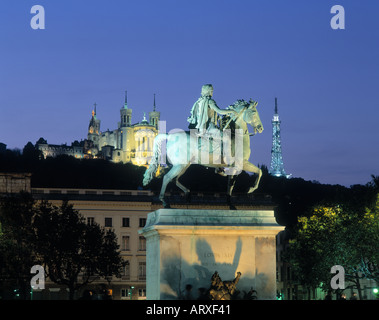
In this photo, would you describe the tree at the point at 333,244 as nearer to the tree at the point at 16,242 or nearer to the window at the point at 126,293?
the tree at the point at 16,242

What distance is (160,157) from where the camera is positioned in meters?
27.8

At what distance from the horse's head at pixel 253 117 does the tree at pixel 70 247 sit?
46.5 metres

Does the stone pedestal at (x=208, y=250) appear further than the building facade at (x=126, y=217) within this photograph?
No

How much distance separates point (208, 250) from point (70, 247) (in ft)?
160

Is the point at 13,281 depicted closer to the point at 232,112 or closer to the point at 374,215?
the point at 374,215

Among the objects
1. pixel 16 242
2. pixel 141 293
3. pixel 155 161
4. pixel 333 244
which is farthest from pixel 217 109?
pixel 141 293

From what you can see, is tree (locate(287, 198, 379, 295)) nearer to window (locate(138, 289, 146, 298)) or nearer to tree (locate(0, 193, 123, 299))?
tree (locate(0, 193, 123, 299))

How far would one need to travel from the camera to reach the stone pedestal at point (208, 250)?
1006 inches

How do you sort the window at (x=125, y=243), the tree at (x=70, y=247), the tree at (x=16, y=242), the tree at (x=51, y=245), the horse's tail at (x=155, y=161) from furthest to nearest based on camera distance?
the window at (x=125, y=243)
the tree at (x=70, y=247)
the tree at (x=51, y=245)
the tree at (x=16, y=242)
the horse's tail at (x=155, y=161)

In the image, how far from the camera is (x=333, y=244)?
2379 inches

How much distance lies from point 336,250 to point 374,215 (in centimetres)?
352

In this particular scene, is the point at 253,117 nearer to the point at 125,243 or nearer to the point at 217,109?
the point at 217,109

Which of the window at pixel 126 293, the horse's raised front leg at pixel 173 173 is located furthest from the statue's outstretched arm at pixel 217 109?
the window at pixel 126 293
